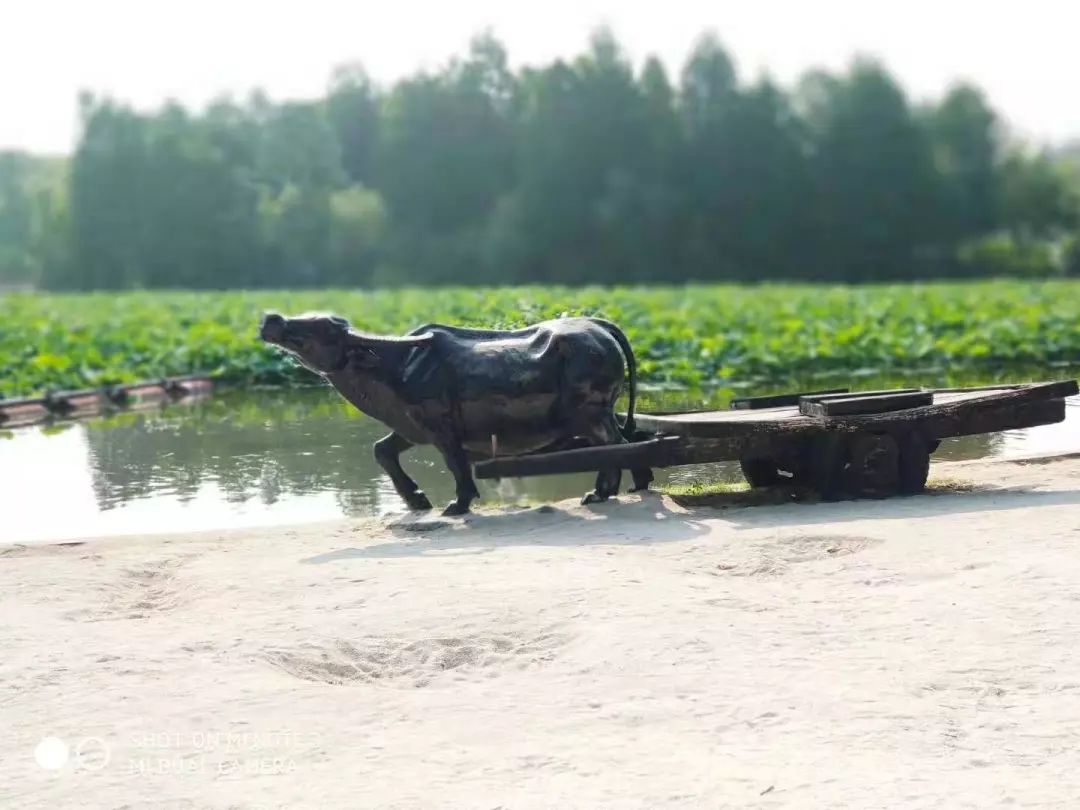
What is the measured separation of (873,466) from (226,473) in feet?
20.2

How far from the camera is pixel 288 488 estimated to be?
1168 cm

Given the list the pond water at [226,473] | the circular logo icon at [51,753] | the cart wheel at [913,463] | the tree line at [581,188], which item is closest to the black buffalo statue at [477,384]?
the pond water at [226,473]

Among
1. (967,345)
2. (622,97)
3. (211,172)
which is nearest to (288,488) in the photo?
(967,345)

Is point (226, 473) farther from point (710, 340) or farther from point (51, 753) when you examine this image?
point (710, 340)

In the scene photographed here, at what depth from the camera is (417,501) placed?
373 inches

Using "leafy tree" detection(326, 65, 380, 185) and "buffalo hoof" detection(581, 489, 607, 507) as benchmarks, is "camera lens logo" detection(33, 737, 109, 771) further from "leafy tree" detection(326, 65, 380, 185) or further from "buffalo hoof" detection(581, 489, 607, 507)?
"leafy tree" detection(326, 65, 380, 185)

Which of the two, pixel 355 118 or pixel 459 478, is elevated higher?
pixel 355 118

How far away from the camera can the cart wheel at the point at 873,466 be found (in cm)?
904

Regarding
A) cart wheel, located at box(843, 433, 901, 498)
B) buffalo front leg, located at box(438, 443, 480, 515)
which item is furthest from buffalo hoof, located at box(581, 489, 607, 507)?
cart wheel, located at box(843, 433, 901, 498)


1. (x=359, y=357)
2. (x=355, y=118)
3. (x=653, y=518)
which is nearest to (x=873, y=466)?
(x=653, y=518)

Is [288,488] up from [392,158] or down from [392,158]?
down

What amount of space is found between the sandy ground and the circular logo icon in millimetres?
12

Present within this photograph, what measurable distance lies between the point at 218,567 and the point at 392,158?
61.1 m

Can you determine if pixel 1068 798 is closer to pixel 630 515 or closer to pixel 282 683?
pixel 282 683
